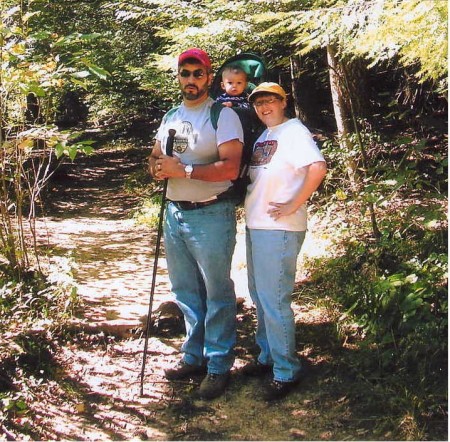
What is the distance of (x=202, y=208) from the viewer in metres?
3.40

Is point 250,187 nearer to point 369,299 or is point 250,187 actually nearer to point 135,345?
point 369,299

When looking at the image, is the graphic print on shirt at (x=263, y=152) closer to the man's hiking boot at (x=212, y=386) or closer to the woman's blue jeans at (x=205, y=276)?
the woman's blue jeans at (x=205, y=276)

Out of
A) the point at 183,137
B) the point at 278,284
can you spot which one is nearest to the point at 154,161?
the point at 183,137

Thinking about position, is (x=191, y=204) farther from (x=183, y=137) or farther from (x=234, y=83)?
(x=234, y=83)

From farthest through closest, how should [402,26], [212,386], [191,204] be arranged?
Answer: [212,386] < [191,204] < [402,26]

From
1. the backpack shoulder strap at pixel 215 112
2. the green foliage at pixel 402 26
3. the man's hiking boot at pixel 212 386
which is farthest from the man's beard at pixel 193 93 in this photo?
the man's hiking boot at pixel 212 386

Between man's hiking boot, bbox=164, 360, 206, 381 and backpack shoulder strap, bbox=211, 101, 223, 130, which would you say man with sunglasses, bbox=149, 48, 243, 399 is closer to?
backpack shoulder strap, bbox=211, 101, 223, 130

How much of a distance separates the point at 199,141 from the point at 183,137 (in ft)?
0.42

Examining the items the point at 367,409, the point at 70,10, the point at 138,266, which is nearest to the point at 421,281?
the point at 367,409

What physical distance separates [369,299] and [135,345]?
6.55 feet

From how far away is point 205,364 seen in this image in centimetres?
393

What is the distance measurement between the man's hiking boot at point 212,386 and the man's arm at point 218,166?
1404 millimetres

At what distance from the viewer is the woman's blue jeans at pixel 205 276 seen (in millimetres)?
3399

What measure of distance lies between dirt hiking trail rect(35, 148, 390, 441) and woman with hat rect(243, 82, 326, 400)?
413 mm
